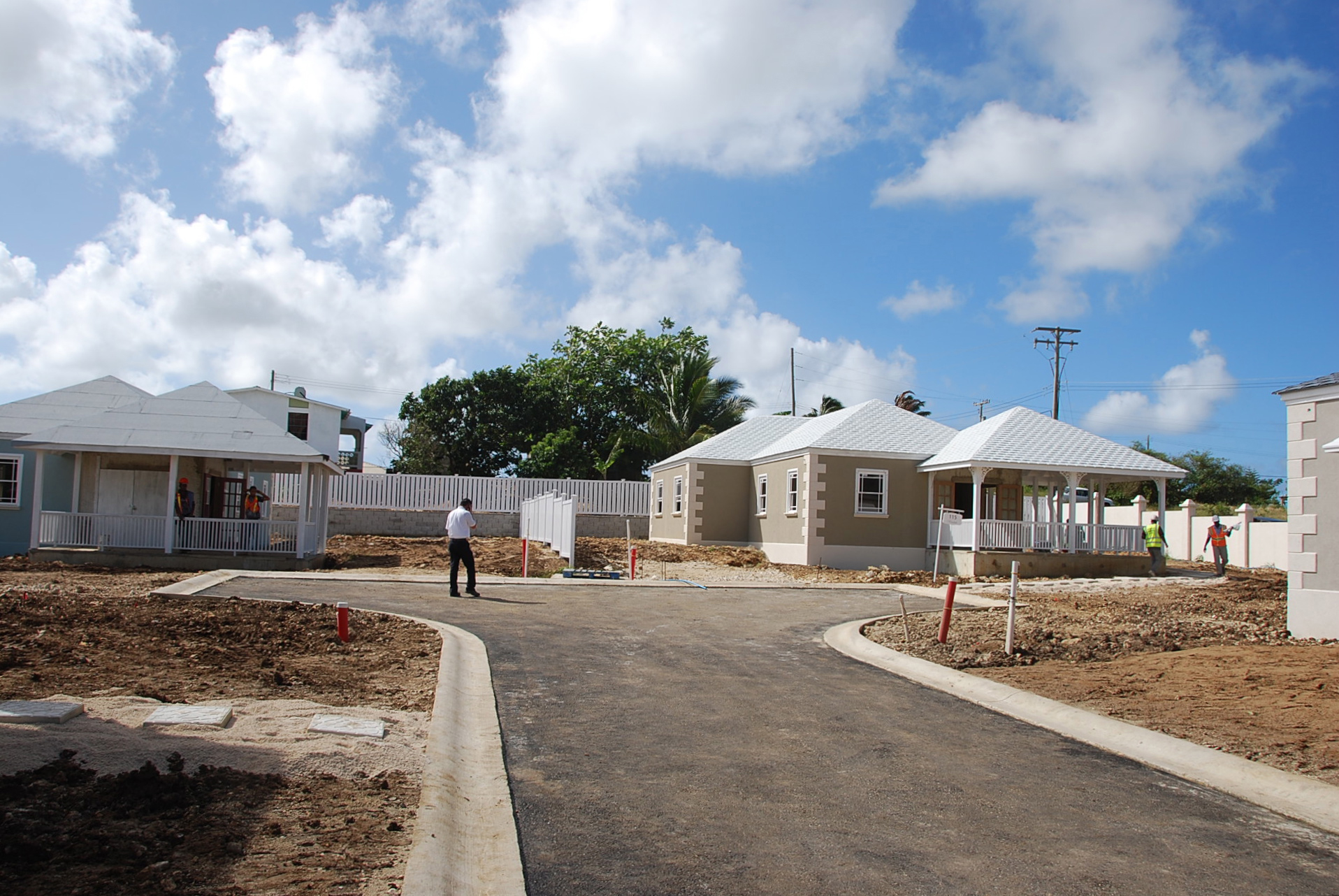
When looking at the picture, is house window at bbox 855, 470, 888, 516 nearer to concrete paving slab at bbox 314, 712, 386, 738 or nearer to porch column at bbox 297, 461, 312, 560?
porch column at bbox 297, 461, 312, 560

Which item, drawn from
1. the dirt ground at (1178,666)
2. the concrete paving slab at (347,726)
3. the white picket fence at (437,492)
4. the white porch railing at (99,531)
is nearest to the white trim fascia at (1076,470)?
the dirt ground at (1178,666)

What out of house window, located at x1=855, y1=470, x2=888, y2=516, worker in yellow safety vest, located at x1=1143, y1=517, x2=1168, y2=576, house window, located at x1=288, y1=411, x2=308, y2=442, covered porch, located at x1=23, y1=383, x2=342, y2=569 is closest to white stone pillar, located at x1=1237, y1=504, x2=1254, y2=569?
worker in yellow safety vest, located at x1=1143, y1=517, x2=1168, y2=576

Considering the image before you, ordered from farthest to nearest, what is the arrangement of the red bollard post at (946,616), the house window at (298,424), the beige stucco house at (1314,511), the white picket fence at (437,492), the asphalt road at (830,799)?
the house window at (298,424), the white picket fence at (437,492), the beige stucco house at (1314,511), the red bollard post at (946,616), the asphalt road at (830,799)

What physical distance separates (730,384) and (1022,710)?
35.7 meters

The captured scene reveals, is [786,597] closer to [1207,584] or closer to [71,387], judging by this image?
[1207,584]

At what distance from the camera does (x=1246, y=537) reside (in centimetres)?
2939

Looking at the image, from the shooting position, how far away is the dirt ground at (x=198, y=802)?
363 cm

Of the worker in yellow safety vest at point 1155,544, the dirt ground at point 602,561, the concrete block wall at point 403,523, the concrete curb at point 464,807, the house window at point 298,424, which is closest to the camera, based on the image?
the concrete curb at point 464,807

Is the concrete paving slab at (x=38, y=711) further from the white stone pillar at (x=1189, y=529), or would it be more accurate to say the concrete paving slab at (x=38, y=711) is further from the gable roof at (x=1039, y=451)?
the white stone pillar at (x=1189, y=529)

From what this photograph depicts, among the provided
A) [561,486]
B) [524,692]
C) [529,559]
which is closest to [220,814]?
[524,692]

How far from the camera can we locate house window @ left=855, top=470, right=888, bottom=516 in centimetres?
2675

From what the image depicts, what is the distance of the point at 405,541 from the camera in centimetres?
3111

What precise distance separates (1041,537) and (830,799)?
2171 cm

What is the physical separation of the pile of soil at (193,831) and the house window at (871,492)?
22682 millimetres
